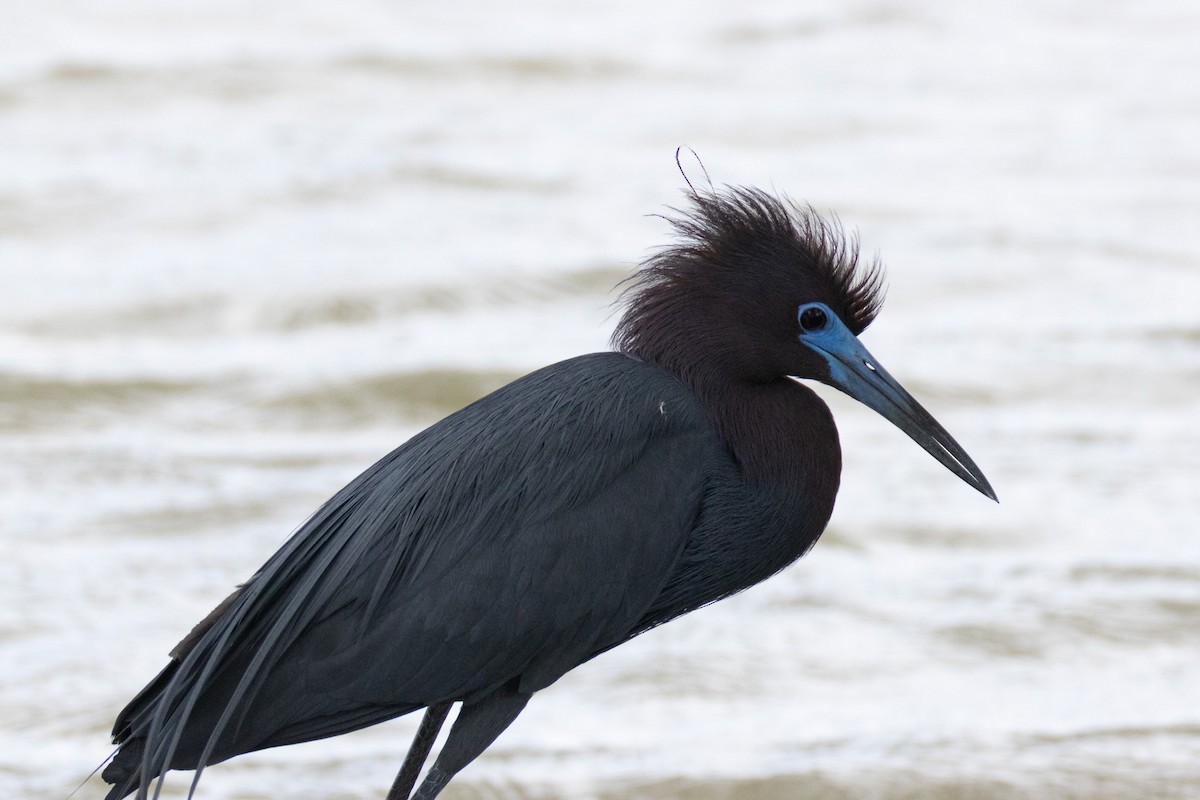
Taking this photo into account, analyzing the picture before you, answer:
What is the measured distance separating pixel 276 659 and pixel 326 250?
6836 millimetres

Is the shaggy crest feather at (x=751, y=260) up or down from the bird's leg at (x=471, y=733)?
up

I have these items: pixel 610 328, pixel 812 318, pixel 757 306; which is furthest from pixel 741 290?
pixel 610 328

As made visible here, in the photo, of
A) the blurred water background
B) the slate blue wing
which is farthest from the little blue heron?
the blurred water background

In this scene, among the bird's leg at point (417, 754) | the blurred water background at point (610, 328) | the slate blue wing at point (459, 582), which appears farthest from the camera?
the blurred water background at point (610, 328)

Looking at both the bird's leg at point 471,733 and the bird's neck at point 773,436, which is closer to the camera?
the bird's leg at point 471,733

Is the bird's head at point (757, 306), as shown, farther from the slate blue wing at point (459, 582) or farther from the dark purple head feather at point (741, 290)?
the slate blue wing at point (459, 582)

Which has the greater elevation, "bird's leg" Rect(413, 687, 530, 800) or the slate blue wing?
the slate blue wing

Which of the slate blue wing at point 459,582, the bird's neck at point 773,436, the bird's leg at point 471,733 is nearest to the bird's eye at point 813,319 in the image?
the bird's neck at point 773,436

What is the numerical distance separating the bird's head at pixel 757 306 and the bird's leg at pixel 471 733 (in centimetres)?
91

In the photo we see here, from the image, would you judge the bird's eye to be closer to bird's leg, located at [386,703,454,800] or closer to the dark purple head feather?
the dark purple head feather

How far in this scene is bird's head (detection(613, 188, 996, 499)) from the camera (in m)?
4.21

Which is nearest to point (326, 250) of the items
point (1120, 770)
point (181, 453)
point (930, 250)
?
point (181, 453)

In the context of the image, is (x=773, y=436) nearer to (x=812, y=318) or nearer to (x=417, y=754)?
(x=812, y=318)

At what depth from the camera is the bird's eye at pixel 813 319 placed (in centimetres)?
423
